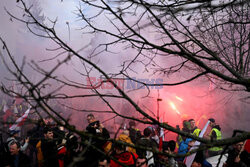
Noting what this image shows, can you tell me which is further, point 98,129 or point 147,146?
point 98,129

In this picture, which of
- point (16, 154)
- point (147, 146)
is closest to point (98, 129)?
point (16, 154)

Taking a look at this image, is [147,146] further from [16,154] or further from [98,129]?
[16,154]

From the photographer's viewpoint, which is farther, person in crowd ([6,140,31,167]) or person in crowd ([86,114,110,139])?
person in crowd ([6,140,31,167])

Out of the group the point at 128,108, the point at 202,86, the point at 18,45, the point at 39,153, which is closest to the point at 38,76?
the point at 18,45

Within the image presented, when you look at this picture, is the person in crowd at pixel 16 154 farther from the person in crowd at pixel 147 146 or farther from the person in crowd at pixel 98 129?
the person in crowd at pixel 147 146

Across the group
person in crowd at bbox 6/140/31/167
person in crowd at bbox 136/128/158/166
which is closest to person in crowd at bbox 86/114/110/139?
person in crowd at bbox 136/128/158/166

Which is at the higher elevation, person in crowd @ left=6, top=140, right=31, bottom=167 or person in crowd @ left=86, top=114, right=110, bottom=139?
person in crowd @ left=86, top=114, right=110, bottom=139

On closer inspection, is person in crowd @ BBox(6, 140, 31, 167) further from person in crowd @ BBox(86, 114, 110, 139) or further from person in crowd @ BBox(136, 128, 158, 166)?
person in crowd @ BBox(136, 128, 158, 166)

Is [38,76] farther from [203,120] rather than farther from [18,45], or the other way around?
[203,120]

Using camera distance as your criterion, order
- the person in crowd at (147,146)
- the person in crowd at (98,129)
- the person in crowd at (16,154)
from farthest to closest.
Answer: the person in crowd at (16,154), the person in crowd at (98,129), the person in crowd at (147,146)

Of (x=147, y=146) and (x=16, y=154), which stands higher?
(x=147, y=146)

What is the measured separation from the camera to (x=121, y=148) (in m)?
2.91

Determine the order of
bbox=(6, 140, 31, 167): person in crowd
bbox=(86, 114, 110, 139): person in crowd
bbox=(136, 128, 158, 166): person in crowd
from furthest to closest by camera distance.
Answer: bbox=(6, 140, 31, 167): person in crowd < bbox=(86, 114, 110, 139): person in crowd < bbox=(136, 128, 158, 166): person in crowd

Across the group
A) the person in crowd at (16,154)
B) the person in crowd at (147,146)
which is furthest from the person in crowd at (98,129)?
the person in crowd at (16,154)
